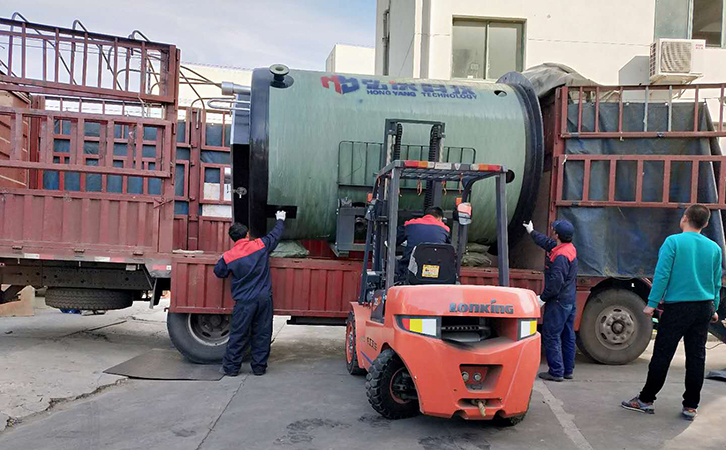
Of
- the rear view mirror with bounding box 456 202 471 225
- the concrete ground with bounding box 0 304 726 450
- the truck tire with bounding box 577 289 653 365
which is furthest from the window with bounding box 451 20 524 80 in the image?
the rear view mirror with bounding box 456 202 471 225

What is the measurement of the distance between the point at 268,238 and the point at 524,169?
337 centimetres

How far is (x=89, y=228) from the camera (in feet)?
23.5

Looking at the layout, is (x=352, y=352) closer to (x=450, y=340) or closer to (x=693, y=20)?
(x=450, y=340)

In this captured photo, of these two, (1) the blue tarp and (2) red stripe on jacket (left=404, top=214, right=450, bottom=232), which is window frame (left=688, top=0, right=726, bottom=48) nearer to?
(1) the blue tarp

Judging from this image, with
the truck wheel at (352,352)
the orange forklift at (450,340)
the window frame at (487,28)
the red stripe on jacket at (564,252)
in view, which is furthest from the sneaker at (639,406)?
the window frame at (487,28)

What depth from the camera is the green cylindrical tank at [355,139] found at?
7.12 meters

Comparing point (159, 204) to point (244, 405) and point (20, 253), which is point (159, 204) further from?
point (244, 405)

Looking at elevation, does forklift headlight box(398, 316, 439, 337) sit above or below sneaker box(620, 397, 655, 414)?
above

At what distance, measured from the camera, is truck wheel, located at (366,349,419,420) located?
482cm

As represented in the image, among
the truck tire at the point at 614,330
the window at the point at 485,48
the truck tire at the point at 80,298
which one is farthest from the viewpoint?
the window at the point at 485,48

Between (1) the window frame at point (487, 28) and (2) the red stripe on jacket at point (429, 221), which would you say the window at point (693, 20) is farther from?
(2) the red stripe on jacket at point (429, 221)

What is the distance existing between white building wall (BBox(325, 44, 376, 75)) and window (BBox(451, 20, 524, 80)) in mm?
23228

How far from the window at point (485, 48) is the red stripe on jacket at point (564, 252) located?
7.31 metres

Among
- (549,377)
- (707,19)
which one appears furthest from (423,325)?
(707,19)
